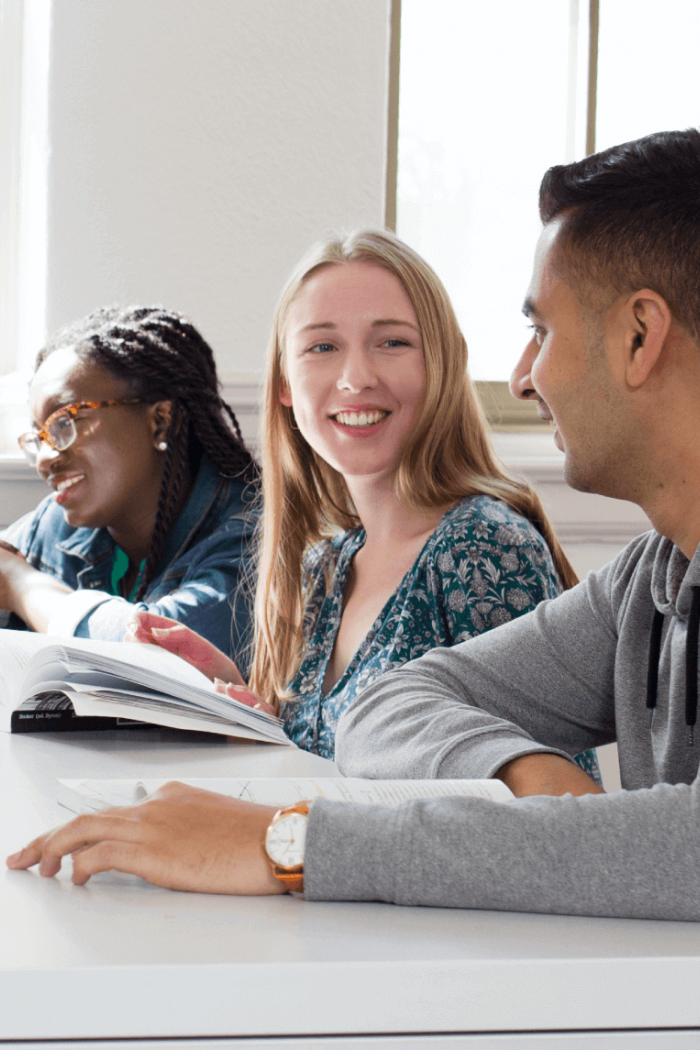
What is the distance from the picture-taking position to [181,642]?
141cm

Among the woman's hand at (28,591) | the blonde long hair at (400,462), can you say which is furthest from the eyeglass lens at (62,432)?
the blonde long hair at (400,462)

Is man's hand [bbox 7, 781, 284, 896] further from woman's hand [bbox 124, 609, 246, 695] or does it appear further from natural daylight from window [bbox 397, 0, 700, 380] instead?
natural daylight from window [bbox 397, 0, 700, 380]

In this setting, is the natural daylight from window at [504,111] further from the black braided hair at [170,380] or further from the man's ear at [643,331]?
the man's ear at [643,331]

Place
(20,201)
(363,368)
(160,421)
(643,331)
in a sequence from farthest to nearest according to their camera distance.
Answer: (20,201) < (160,421) < (363,368) < (643,331)

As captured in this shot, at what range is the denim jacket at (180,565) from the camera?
166 centimetres

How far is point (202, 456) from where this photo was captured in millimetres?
2004

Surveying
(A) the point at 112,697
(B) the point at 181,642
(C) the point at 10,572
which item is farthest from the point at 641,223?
(C) the point at 10,572

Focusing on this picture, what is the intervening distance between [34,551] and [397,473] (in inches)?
33.6

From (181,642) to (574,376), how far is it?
70 cm

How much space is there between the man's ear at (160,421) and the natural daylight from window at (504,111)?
2.90 feet

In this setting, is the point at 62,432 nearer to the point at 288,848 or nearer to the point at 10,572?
the point at 10,572

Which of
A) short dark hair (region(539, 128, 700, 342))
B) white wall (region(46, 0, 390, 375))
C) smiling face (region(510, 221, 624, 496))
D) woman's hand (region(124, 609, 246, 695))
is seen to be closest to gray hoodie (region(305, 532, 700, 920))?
smiling face (region(510, 221, 624, 496))

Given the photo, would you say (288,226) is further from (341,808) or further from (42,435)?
(341,808)

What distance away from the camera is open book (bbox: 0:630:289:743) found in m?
1.08
